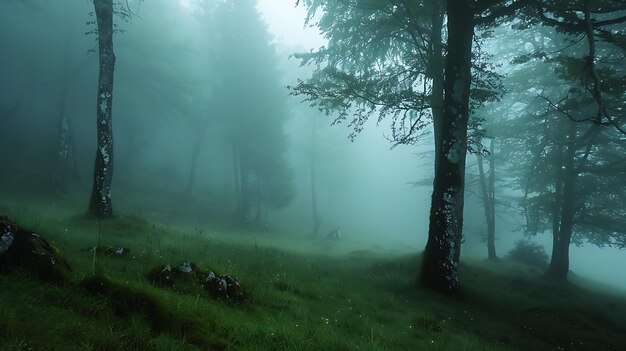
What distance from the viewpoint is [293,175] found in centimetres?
3388

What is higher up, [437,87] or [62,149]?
[437,87]

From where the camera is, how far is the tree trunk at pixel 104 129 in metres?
12.0

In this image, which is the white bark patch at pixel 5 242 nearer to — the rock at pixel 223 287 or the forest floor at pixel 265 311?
the forest floor at pixel 265 311

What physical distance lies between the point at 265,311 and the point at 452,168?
21.8 feet

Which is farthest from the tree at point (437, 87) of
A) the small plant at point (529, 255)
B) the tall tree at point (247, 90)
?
the tall tree at point (247, 90)

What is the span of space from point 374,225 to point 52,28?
52787 mm

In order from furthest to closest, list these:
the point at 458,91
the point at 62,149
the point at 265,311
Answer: the point at 62,149 < the point at 458,91 < the point at 265,311

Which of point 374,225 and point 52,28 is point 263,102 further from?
point 374,225

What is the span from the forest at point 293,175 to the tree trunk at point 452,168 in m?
0.05

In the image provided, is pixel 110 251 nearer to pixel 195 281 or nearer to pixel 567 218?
pixel 195 281

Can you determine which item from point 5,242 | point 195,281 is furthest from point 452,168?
point 5,242

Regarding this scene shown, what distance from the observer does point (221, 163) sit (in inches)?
1994

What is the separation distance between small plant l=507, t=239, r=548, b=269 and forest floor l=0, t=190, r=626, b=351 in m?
11.2

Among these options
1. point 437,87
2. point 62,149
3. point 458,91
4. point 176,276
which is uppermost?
A: point 437,87
